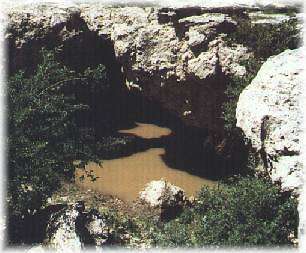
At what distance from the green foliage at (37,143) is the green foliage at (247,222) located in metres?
2.80

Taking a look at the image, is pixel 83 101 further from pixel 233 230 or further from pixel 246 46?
pixel 233 230

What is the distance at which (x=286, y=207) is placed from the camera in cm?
911

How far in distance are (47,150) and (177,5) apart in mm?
6887

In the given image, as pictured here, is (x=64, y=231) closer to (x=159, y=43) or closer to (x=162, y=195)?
(x=162, y=195)

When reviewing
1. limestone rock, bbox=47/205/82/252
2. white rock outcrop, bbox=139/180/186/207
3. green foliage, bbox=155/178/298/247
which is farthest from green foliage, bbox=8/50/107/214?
green foliage, bbox=155/178/298/247

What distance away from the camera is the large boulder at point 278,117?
8.54 meters

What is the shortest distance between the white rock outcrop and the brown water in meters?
0.72

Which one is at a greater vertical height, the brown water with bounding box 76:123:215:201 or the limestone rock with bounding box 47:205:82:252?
the limestone rock with bounding box 47:205:82:252

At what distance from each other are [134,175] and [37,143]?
5.56 m

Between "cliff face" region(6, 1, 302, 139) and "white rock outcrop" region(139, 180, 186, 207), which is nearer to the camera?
"white rock outcrop" region(139, 180, 186, 207)

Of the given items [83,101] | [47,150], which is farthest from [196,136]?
[47,150]

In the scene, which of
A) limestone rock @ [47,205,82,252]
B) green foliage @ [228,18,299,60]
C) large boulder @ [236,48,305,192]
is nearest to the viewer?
large boulder @ [236,48,305,192]

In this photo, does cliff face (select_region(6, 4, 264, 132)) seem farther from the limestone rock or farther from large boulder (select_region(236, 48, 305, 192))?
the limestone rock

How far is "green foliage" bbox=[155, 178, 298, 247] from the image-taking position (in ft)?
30.0
